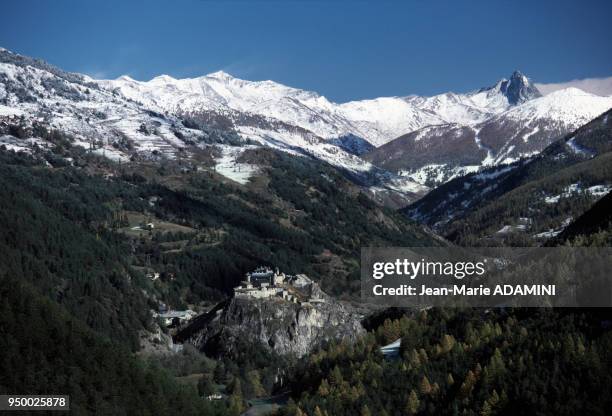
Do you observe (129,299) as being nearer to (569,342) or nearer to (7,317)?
(7,317)

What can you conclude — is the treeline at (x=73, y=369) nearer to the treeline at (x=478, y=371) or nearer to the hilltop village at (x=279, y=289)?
the treeline at (x=478, y=371)

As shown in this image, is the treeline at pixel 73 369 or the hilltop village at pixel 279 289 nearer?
the treeline at pixel 73 369

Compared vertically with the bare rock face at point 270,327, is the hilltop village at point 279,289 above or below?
above

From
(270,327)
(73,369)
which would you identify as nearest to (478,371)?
(73,369)

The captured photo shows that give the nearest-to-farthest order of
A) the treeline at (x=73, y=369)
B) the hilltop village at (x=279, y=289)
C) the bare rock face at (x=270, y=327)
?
the treeline at (x=73, y=369) → the bare rock face at (x=270, y=327) → the hilltop village at (x=279, y=289)

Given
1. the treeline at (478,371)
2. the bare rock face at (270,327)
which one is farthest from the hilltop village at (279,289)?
the treeline at (478,371)

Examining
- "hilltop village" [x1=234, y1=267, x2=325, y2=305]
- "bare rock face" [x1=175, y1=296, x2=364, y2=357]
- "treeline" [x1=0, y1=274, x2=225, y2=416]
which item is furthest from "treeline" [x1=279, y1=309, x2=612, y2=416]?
"hilltop village" [x1=234, y1=267, x2=325, y2=305]

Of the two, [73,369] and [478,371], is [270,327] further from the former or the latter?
[478,371]
